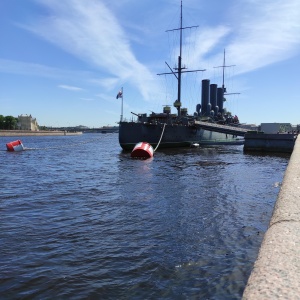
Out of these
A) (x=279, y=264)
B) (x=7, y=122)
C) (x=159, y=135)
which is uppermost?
(x=7, y=122)

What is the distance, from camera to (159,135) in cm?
4222

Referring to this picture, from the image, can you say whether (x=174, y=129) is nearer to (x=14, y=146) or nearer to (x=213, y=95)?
(x=14, y=146)

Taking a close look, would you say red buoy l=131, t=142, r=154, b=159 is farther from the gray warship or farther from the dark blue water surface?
the dark blue water surface

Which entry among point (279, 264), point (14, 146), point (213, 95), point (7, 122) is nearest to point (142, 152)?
point (14, 146)

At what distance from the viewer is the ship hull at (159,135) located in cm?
4044

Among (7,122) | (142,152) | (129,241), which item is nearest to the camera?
(129,241)

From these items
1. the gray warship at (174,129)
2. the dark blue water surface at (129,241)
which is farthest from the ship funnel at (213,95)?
the dark blue water surface at (129,241)

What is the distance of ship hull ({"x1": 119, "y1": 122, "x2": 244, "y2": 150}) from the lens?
133 ft

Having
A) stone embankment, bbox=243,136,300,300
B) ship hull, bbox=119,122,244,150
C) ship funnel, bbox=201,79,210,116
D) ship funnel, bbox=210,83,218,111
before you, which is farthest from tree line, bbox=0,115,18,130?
stone embankment, bbox=243,136,300,300

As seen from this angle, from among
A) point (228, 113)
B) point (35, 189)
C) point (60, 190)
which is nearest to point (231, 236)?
point (60, 190)

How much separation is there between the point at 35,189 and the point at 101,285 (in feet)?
30.7

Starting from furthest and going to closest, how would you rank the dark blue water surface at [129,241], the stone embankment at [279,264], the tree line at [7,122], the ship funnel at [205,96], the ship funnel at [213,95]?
the tree line at [7,122], the ship funnel at [213,95], the ship funnel at [205,96], the dark blue water surface at [129,241], the stone embankment at [279,264]

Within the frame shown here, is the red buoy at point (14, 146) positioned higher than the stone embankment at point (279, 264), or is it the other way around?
the stone embankment at point (279, 264)

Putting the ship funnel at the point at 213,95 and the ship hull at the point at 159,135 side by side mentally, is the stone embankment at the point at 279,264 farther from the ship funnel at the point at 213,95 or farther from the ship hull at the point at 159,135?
the ship funnel at the point at 213,95
